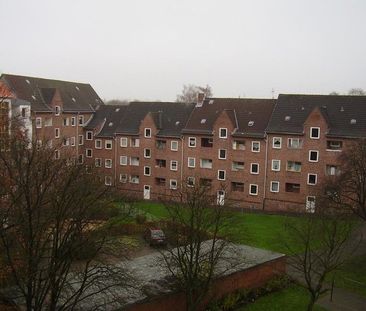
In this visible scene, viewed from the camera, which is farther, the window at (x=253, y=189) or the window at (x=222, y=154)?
the window at (x=222, y=154)

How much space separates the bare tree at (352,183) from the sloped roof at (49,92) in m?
35.4

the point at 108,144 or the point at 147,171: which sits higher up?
the point at 108,144

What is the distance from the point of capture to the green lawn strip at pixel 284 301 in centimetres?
2539

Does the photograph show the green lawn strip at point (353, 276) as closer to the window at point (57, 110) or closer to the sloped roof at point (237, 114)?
the sloped roof at point (237, 114)

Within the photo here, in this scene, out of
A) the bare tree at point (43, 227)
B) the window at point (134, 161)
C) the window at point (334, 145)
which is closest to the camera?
the bare tree at point (43, 227)

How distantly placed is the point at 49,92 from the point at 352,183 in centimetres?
3843

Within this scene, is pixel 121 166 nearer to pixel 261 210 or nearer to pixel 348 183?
pixel 261 210

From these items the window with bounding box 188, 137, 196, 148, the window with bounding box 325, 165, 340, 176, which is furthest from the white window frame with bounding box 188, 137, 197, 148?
the window with bounding box 325, 165, 340, 176

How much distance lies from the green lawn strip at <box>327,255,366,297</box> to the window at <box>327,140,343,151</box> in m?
17.4

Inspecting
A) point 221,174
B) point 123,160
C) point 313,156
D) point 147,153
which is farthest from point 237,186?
point 123,160

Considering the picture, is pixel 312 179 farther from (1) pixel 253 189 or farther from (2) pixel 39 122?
(2) pixel 39 122

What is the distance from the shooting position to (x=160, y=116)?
56.7 meters

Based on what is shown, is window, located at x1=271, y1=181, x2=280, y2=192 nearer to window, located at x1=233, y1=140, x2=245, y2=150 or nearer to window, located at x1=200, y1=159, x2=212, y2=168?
window, located at x1=233, y1=140, x2=245, y2=150

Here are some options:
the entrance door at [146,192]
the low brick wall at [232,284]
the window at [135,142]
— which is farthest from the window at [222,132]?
the low brick wall at [232,284]
